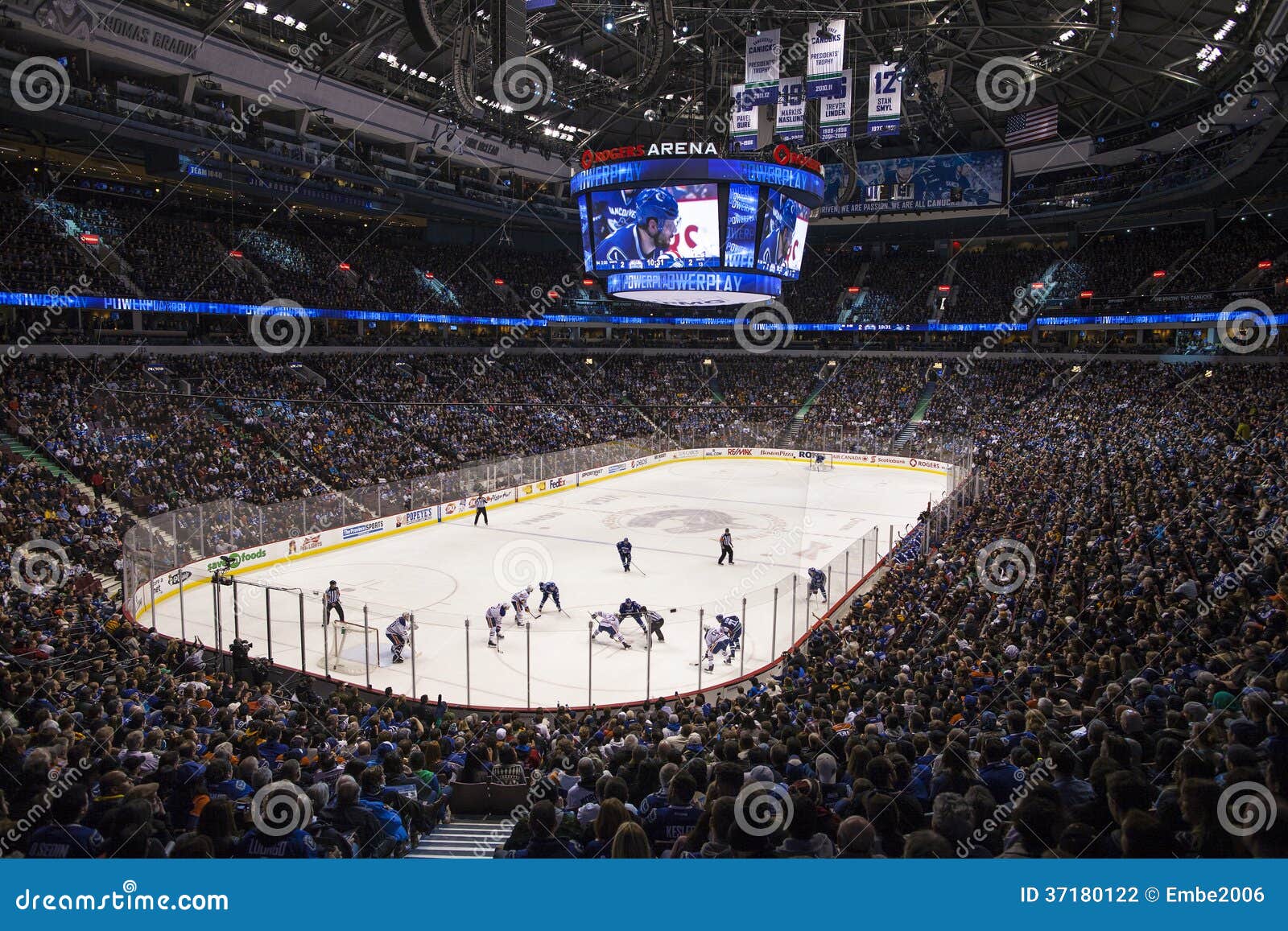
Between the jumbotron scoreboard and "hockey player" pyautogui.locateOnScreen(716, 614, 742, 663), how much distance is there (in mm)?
14515

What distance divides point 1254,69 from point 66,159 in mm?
45256

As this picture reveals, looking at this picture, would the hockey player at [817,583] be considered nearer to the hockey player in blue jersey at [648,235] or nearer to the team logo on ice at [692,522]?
the team logo on ice at [692,522]

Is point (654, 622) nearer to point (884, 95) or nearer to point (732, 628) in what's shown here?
point (732, 628)

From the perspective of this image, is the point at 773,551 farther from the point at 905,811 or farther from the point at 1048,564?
the point at 905,811

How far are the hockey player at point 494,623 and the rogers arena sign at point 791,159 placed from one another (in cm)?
1725

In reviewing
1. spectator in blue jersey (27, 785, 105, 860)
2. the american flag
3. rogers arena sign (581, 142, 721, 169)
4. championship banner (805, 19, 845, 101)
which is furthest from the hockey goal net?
the american flag

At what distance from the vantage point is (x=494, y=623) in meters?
15.1

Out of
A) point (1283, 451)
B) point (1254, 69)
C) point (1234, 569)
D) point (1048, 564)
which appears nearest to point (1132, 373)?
point (1254, 69)

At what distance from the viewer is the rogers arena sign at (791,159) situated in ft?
84.6

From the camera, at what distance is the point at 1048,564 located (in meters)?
14.6

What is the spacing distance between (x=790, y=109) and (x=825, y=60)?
103 inches

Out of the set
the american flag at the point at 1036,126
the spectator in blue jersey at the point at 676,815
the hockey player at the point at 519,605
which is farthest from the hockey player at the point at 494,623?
the american flag at the point at 1036,126

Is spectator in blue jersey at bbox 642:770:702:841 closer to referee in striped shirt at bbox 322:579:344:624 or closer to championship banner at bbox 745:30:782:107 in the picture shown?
referee in striped shirt at bbox 322:579:344:624

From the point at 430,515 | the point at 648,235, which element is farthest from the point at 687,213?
the point at 430,515
